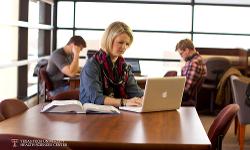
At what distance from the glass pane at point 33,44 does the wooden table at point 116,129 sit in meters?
4.67

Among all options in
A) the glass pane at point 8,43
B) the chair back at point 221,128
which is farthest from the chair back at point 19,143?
the glass pane at point 8,43

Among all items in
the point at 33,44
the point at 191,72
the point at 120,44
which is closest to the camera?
the point at 120,44

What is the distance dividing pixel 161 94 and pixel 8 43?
3.75 m

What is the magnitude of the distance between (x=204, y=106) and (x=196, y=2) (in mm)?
1909

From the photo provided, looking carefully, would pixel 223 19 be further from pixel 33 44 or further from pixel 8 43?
pixel 8 43

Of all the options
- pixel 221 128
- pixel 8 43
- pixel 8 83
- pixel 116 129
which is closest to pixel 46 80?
pixel 8 83

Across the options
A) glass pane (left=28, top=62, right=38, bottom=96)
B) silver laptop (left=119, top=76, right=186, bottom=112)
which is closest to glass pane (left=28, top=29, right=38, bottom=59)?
glass pane (left=28, top=62, right=38, bottom=96)

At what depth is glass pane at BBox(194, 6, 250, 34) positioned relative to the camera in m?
8.83

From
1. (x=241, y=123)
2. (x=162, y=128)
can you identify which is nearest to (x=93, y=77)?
(x=162, y=128)

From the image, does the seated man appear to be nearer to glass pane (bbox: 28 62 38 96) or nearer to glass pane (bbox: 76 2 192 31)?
glass pane (bbox: 28 62 38 96)

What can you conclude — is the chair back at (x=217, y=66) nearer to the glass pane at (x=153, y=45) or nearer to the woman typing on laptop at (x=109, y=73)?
the glass pane at (x=153, y=45)

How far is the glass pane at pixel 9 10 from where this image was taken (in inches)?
232

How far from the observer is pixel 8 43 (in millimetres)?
6301

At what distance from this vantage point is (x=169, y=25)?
891 centimetres
